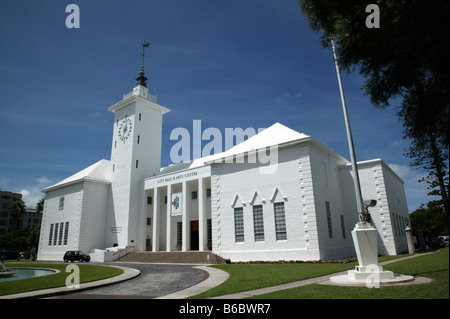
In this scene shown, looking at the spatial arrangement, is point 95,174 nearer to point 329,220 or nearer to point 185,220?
point 185,220

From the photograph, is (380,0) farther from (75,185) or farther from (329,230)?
(75,185)

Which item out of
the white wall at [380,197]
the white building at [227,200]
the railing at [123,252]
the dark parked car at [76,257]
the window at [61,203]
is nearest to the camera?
the white building at [227,200]

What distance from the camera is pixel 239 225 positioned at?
2525 cm

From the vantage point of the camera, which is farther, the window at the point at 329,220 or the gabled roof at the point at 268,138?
the gabled roof at the point at 268,138

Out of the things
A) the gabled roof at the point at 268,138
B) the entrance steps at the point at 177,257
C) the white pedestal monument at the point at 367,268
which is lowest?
the entrance steps at the point at 177,257

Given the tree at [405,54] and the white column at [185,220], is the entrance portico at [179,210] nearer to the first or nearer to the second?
the white column at [185,220]

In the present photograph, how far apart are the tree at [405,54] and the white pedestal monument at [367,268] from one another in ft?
8.85

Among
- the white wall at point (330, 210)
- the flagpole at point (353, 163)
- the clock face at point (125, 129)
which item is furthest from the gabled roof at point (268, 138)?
the clock face at point (125, 129)

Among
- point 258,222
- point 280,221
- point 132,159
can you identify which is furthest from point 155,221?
point 280,221

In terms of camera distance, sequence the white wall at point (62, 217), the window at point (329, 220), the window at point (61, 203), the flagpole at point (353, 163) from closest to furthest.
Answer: the flagpole at point (353, 163) < the window at point (329, 220) < the white wall at point (62, 217) < the window at point (61, 203)

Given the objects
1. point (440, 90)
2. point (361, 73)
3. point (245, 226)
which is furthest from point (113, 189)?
point (440, 90)

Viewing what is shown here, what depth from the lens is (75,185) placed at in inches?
1524

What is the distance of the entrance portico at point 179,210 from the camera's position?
3091 centimetres
